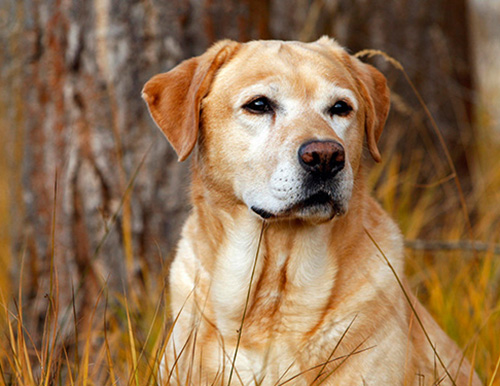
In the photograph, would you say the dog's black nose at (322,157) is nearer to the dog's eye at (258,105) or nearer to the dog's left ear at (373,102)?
the dog's eye at (258,105)

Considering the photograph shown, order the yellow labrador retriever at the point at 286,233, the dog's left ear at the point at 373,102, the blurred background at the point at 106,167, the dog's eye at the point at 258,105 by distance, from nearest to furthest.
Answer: the yellow labrador retriever at the point at 286,233
the dog's eye at the point at 258,105
the dog's left ear at the point at 373,102
the blurred background at the point at 106,167

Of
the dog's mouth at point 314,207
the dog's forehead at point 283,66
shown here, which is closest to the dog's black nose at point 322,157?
the dog's mouth at point 314,207

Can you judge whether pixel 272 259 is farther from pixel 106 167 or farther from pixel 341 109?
pixel 106 167

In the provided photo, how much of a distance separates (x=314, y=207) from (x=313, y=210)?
2 cm

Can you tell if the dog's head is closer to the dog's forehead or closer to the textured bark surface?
the dog's forehead

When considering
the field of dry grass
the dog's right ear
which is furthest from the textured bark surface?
the dog's right ear

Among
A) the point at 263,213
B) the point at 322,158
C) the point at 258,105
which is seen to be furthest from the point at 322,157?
the point at 258,105

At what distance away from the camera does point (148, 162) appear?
3.92 meters

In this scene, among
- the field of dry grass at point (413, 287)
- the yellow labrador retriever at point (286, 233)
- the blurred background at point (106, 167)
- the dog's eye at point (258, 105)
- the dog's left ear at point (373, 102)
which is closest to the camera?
the field of dry grass at point (413, 287)

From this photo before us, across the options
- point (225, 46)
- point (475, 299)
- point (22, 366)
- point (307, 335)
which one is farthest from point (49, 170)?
point (475, 299)

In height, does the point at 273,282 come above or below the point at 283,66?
below

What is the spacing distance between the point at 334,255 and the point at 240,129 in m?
0.69

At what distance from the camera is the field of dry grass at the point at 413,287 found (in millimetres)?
2320

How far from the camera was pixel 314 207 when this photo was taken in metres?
2.48
